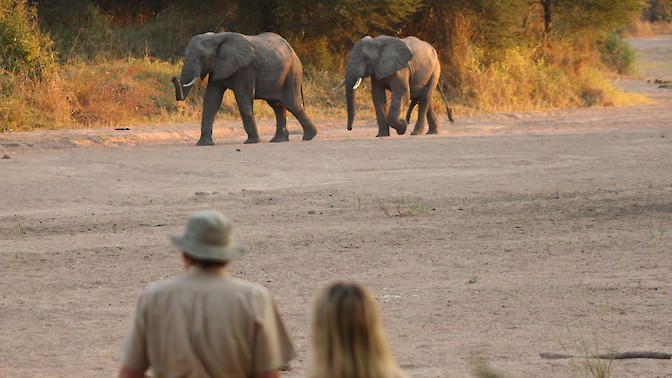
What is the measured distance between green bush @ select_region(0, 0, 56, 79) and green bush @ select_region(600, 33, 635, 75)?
71.3 ft

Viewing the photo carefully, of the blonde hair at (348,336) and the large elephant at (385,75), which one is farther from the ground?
the blonde hair at (348,336)

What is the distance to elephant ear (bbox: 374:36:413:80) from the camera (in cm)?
2355

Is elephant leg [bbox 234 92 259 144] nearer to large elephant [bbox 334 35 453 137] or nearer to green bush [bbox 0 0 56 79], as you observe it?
large elephant [bbox 334 35 453 137]

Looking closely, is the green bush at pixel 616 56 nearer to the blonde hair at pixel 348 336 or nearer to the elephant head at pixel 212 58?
the elephant head at pixel 212 58

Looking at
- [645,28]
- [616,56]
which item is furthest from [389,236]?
[645,28]

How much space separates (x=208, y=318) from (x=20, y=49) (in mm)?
21328

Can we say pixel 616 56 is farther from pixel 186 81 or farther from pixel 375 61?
pixel 186 81

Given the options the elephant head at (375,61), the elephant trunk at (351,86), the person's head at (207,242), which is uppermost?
the person's head at (207,242)

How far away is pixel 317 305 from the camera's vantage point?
3.91 m

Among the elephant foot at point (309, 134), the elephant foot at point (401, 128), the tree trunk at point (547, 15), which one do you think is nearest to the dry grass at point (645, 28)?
the tree trunk at point (547, 15)

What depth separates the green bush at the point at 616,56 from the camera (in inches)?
1681

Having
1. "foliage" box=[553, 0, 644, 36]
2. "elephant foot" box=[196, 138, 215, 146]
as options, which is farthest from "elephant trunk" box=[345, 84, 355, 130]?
"foliage" box=[553, 0, 644, 36]

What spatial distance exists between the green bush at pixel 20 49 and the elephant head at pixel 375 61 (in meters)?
5.36

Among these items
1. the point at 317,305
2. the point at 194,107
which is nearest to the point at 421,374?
the point at 317,305
